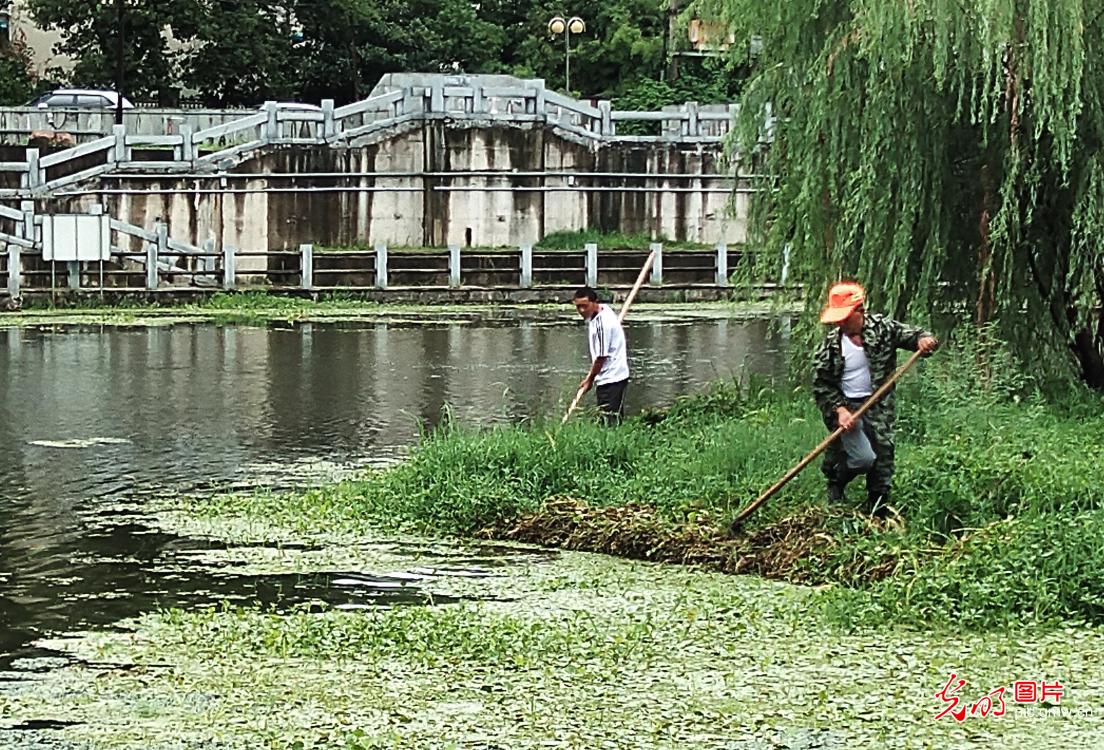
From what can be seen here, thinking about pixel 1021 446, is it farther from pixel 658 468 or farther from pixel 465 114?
pixel 465 114

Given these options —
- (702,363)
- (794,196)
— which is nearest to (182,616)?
(794,196)

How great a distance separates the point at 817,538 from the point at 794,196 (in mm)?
5495

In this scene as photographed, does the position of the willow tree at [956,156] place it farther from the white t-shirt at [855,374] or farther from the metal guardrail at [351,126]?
the metal guardrail at [351,126]

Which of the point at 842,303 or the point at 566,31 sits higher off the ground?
the point at 566,31

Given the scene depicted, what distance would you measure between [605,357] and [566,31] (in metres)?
41.0

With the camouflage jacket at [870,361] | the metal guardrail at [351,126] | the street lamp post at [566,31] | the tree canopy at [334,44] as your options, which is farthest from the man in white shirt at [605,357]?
the tree canopy at [334,44]

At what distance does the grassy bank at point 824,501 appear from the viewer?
966 centimetres

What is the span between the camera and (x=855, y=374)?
11000mm

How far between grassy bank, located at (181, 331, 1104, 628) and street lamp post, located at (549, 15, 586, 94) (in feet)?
117

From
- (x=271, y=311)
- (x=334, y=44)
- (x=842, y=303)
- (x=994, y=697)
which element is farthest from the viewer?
(x=334, y=44)

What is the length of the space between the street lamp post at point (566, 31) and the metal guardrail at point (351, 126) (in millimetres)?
2803

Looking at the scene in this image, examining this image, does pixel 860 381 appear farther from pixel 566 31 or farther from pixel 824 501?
pixel 566 31

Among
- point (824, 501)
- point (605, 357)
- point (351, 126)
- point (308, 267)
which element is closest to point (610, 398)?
point (605, 357)

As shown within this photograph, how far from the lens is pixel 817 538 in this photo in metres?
10.9
